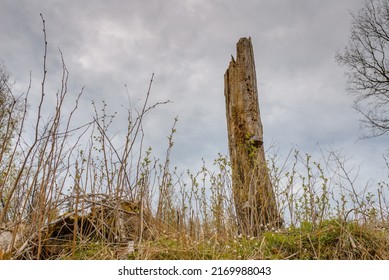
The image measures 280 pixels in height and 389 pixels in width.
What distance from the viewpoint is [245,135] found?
5.52 meters

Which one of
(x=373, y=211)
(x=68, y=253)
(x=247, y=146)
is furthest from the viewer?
(x=247, y=146)

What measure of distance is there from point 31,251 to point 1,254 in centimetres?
42

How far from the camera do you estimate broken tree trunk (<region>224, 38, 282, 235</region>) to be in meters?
4.97

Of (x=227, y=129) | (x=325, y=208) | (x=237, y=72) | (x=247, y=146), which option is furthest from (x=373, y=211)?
(x=237, y=72)

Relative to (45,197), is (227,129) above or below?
above

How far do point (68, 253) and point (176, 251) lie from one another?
944 millimetres

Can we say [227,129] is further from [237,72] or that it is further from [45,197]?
[45,197]

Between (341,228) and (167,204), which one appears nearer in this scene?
(341,228)

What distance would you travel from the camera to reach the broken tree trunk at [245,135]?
4.97 metres

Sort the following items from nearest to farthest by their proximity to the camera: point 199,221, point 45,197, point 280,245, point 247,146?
point 45,197, point 280,245, point 199,221, point 247,146

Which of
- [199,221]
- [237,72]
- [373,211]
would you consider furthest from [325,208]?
[237,72]

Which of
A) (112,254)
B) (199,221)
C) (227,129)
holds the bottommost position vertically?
(112,254)

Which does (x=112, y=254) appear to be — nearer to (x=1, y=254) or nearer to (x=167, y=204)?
(x=1, y=254)

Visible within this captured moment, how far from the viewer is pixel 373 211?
4371mm
